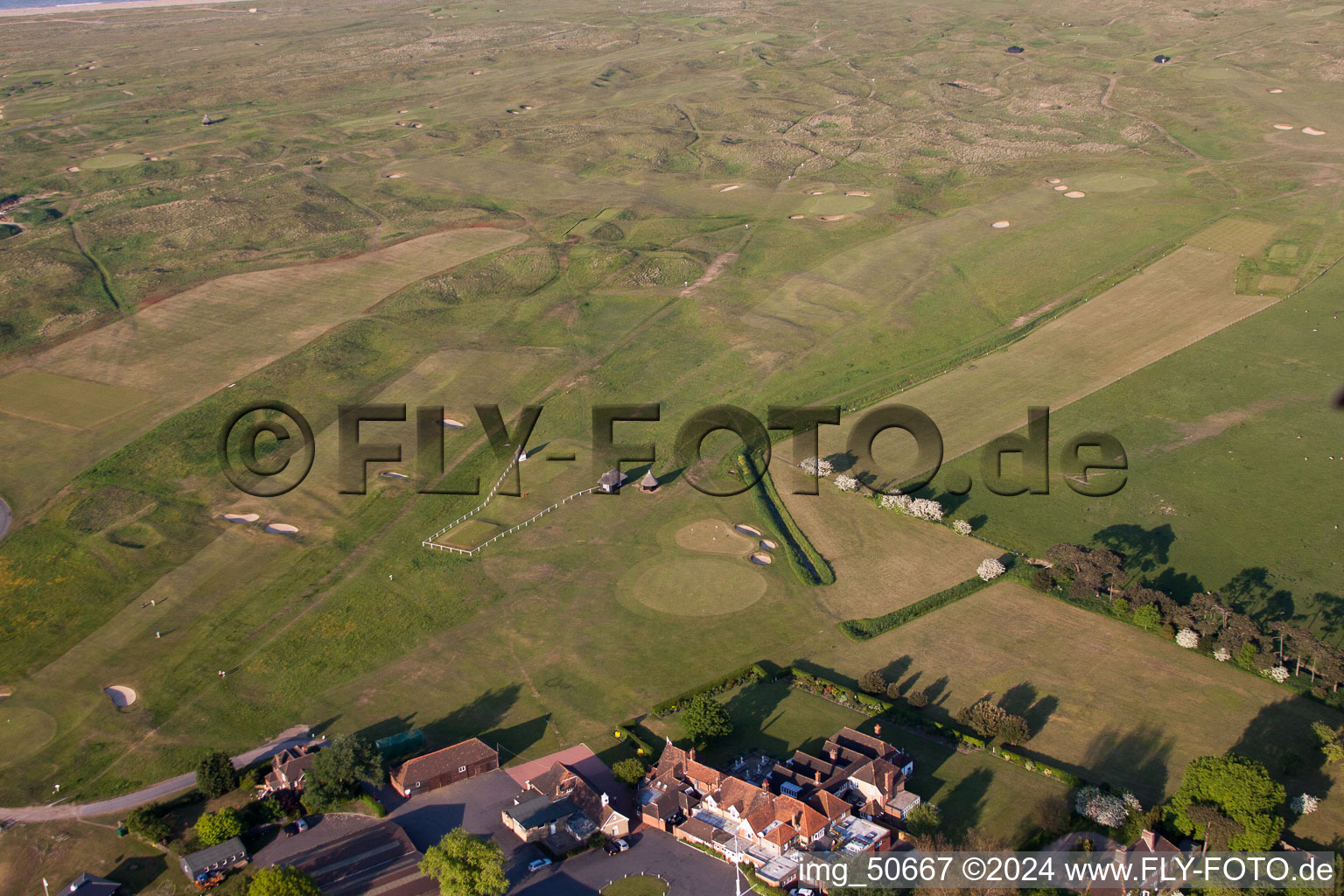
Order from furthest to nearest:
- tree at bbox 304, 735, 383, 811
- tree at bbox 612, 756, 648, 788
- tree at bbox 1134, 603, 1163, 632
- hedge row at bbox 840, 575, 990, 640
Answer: hedge row at bbox 840, 575, 990, 640, tree at bbox 1134, 603, 1163, 632, tree at bbox 612, 756, 648, 788, tree at bbox 304, 735, 383, 811

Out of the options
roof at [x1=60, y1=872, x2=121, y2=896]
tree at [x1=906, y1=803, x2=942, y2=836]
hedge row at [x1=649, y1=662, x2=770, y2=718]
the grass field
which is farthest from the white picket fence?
tree at [x1=906, y1=803, x2=942, y2=836]

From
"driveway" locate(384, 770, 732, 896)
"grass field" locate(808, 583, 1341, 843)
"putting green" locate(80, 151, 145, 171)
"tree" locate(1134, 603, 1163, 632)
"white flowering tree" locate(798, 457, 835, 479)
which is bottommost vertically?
"driveway" locate(384, 770, 732, 896)

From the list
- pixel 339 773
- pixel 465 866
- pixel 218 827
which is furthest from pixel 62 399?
pixel 465 866

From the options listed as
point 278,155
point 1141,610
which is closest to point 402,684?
point 1141,610

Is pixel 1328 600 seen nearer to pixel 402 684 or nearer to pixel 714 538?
pixel 714 538

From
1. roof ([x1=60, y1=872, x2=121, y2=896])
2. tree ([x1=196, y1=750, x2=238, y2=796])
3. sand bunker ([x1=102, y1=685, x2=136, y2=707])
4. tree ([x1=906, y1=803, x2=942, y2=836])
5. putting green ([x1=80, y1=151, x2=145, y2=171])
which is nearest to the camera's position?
roof ([x1=60, y1=872, x2=121, y2=896])

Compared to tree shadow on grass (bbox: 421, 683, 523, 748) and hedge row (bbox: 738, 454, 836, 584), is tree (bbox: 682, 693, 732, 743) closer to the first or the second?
tree shadow on grass (bbox: 421, 683, 523, 748)

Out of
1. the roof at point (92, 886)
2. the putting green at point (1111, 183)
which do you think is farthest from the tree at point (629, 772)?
the putting green at point (1111, 183)
